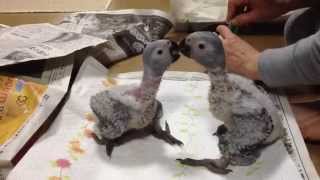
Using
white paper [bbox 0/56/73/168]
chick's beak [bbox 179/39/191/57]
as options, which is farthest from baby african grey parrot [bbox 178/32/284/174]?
white paper [bbox 0/56/73/168]

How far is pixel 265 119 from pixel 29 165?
0.32 meters

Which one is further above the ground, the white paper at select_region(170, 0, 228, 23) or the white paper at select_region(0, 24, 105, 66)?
the white paper at select_region(0, 24, 105, 66)

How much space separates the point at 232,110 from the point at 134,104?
131mm

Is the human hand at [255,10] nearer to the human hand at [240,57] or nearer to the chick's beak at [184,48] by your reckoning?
the human hand at [240,57]

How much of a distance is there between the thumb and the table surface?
0.07 m

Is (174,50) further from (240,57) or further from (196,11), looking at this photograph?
(196,11)

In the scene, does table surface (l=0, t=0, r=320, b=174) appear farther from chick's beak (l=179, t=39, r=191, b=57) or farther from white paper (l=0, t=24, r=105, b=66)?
chick's beak (l=179, t=39, r=191, b=57)

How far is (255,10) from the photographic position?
0.85 metres

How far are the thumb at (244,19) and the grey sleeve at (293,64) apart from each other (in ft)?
0.59

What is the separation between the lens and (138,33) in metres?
0.89

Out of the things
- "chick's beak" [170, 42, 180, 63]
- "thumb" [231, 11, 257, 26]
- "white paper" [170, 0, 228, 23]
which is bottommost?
"white paper" [170, 0, 228, 23]

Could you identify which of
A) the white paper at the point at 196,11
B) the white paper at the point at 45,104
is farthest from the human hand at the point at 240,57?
the white paper at the point at 45,104

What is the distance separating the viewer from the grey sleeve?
62 centimetres

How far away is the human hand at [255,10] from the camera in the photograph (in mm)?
833
